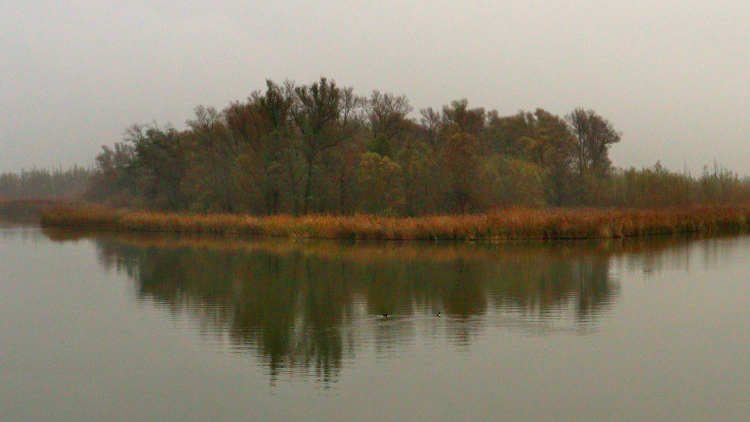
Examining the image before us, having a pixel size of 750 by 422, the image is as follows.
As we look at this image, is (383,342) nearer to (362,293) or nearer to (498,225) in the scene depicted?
(362,293)

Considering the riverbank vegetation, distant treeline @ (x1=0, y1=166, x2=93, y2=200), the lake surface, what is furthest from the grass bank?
distant treeline @ (x1=0, y1=166, x2=93, y2=200)

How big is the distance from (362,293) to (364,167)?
887 inches

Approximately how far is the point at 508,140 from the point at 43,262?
38.8m

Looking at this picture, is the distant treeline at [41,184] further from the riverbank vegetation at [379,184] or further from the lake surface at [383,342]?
the lake surface at [383,342]

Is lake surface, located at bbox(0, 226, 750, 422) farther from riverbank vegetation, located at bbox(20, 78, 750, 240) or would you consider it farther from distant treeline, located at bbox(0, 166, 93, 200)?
distant treeline, located at bbox(0, 166, 93, 200)

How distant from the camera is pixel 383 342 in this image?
9820 millimetres

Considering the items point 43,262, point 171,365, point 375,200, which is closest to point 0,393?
point 171,365

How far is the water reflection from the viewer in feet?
33.4

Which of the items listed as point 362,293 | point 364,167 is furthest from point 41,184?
point 362,293

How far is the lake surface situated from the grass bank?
8.15m

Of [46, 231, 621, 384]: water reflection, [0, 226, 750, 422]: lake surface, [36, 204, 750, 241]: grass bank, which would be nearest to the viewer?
[0, 226, 750, 422]: lake surface

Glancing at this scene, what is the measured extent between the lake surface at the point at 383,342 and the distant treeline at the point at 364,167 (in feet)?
52.0

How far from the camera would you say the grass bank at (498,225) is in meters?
28.0

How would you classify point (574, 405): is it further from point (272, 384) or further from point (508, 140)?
point (508, 140)
